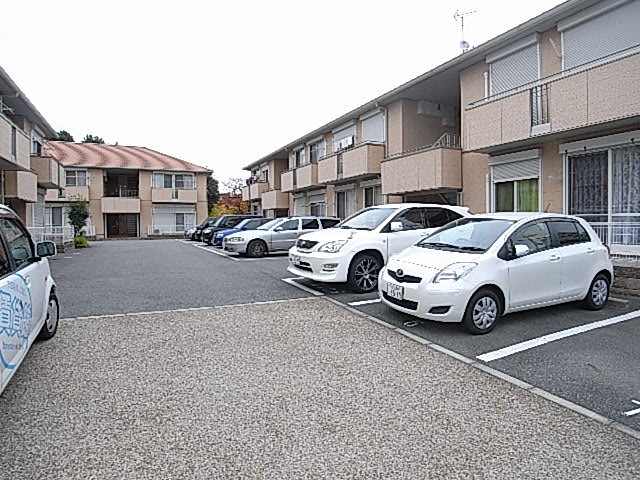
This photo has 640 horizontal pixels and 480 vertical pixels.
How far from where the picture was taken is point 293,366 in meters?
5.08

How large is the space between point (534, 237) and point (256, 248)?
11.3 metres

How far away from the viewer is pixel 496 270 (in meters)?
6.41

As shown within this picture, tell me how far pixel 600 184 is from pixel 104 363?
10.4 metres

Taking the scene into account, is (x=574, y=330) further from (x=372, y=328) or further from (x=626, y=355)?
(x=372, y=328)

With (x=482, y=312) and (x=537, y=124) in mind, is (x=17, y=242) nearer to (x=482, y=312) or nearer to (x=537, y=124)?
(x=482, y=312)

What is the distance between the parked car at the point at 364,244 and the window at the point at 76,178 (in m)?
33.7

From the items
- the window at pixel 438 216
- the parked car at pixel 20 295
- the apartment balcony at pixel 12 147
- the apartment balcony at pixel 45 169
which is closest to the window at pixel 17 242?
the parked car at pixel 20 295

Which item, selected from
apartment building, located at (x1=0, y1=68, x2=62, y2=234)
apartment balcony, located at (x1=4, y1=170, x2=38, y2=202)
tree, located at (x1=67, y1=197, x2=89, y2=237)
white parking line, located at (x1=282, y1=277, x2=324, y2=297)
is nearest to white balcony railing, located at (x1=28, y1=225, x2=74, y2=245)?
apartment building, located at (x1=0, y1=68, x2=62, y2=234)

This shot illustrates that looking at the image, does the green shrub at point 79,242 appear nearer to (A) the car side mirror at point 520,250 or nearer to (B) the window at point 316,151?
(B) the window at point 316,151

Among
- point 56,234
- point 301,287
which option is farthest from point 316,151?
point 301,287

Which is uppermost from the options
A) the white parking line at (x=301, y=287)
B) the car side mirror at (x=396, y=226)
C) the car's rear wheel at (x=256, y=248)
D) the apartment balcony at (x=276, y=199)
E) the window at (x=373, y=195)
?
the apartment balcony at (x=276, y=199)

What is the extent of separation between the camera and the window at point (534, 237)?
22.6 feet

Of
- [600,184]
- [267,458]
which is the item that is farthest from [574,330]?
[600,184]

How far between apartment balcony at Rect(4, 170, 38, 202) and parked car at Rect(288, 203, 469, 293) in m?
14.0
